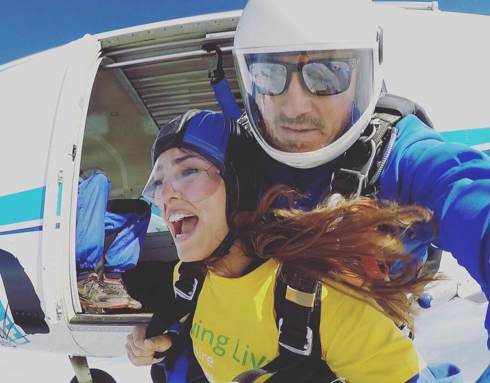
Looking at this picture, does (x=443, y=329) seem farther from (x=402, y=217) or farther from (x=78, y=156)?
(x=78, y=156)

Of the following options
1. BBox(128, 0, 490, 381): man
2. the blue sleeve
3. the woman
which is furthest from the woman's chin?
the blue sleeve

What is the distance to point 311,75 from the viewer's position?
3.43 ft

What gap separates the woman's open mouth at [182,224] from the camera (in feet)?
3.13

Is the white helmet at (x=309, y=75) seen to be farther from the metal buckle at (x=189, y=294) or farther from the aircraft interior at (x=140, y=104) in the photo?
the aircraft interior at (x=140, y=104)

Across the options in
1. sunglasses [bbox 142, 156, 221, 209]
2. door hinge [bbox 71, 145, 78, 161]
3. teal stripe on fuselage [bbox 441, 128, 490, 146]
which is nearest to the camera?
sunglasses [bbox 142, 156, 221, 209]

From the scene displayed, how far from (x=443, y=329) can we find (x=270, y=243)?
158 cm

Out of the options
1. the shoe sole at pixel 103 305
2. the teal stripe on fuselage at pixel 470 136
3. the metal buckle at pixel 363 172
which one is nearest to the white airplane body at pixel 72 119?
the teal stripe on fuselage at pixel 470 136

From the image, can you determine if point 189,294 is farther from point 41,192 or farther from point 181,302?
point 41,192

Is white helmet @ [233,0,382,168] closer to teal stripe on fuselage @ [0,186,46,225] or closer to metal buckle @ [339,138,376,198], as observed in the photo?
metal buckle @ [339,138,376,198]

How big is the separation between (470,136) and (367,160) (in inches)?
40.8

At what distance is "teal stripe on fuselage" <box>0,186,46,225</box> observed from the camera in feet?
6.97

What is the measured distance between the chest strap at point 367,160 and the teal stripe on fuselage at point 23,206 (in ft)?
5.39

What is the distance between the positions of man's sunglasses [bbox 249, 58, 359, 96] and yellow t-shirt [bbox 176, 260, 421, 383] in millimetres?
441

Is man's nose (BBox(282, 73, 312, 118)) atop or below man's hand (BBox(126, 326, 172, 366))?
atop
